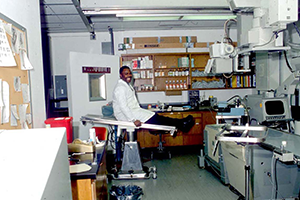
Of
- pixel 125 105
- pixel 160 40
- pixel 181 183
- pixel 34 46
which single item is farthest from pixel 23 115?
pixel 160 40

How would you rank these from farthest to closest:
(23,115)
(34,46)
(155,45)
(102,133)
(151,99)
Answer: (151,99) < (155,45) < (102,133) < (34,46) < (23,115)

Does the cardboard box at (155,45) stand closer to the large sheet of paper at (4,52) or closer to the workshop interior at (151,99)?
the workshop interior at (151,99)

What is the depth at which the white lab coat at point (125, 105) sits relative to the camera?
11.6 feet

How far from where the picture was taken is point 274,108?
108 inches

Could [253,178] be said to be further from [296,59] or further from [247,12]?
[247,12]

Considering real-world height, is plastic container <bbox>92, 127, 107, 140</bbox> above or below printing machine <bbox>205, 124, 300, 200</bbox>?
above

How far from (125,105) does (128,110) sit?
86mm

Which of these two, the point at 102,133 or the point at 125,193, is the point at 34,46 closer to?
the point at 102,133

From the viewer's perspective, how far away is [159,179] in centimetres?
343

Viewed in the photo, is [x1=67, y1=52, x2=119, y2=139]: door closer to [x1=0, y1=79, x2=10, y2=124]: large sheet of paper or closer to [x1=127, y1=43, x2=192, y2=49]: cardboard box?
[x1=127, y1=43, x2=192, y2=49]: cardboard box

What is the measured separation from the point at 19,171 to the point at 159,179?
2.81m

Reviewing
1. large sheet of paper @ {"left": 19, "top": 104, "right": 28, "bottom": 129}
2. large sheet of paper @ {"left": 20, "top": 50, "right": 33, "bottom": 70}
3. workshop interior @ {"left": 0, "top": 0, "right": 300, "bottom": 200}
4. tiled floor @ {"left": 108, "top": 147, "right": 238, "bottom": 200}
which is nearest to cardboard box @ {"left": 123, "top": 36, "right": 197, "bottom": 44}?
workshop interior @ {"left": 0, "top": 0, "right": 300, "bottom": 200}

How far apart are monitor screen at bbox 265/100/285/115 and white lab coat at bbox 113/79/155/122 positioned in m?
1.65

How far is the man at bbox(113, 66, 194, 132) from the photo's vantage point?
3.53 meters
